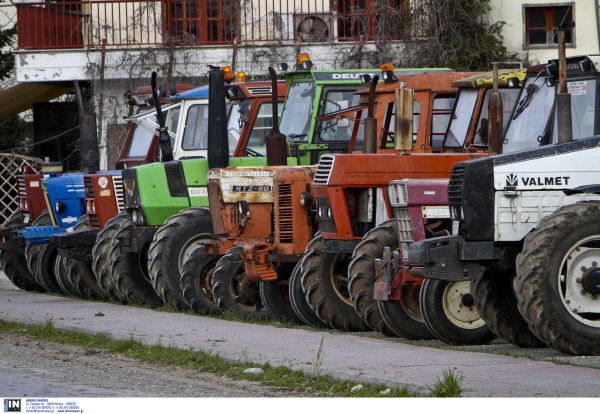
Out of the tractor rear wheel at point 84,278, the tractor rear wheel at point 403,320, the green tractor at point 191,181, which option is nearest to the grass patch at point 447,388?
the tractor rear wheel at point 403,320

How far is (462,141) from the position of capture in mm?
12250

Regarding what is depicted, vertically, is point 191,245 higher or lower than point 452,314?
higher

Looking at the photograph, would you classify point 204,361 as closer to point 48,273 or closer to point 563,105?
point 563,105

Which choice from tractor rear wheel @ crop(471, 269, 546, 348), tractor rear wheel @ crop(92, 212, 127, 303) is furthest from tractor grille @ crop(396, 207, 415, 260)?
tractor rear wheel @ crop(92, 212, 127, 303)

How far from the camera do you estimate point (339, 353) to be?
9.12m

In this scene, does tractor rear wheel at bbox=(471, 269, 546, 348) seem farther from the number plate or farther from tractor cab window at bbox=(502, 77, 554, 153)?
the number plate

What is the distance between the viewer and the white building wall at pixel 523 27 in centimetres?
2252

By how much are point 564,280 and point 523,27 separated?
15162 millimetres

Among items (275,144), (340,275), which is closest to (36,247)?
(275,144)

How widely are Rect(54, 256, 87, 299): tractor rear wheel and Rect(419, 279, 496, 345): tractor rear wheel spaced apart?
28.2ft

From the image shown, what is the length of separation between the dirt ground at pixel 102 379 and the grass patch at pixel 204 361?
12 centimetres

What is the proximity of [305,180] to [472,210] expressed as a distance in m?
3.54

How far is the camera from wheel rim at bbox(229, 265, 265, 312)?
1251cm

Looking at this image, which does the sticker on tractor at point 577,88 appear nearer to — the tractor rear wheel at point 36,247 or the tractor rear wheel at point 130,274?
the tractor rear wheel at point 130,274
